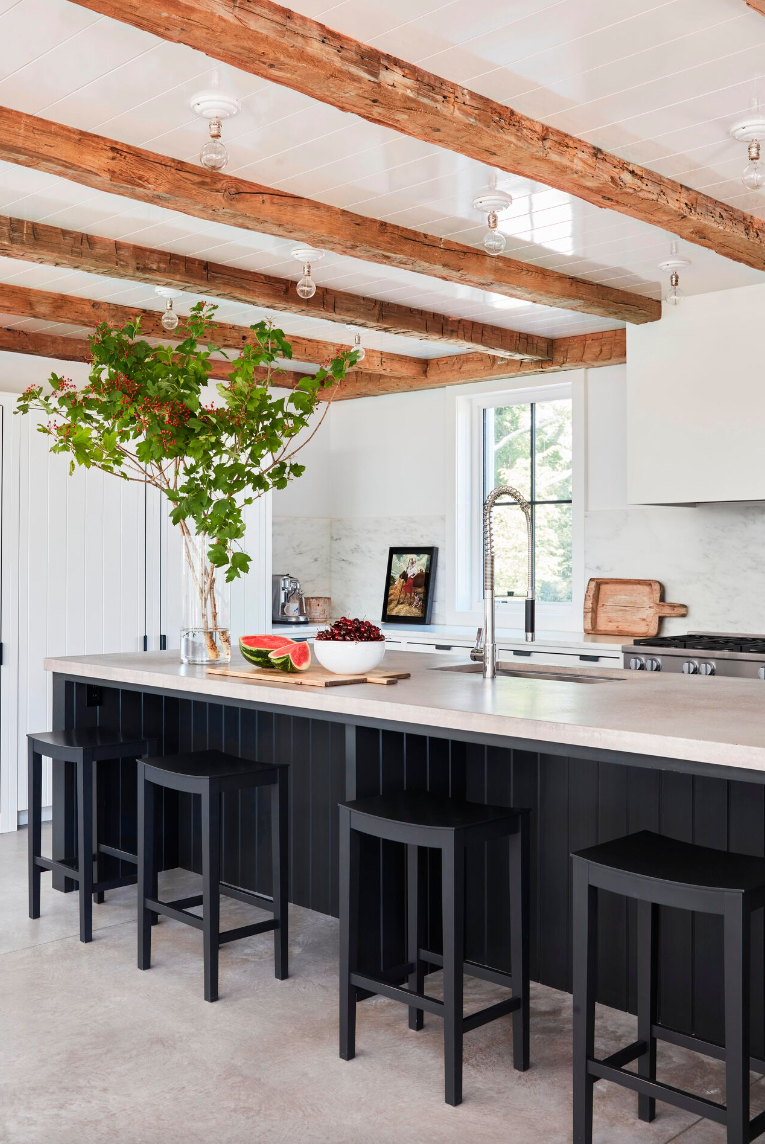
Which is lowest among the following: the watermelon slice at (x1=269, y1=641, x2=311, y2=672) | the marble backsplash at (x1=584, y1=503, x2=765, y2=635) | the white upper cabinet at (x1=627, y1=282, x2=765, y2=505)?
the watermelon slice at (x1=269, y1=641, x2=311, y2=672)

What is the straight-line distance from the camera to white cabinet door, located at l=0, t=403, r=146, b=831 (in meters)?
5.21

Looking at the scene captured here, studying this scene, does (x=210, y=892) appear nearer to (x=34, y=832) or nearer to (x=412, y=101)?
(x=34, y=832)

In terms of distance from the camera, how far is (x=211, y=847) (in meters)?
3.04

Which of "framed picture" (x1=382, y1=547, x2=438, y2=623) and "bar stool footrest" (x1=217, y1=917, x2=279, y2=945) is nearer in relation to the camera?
"bar stool footrest" (x1=217, y1=917, x2=279, y2=945)

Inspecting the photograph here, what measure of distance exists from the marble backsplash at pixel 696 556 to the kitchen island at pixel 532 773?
2.15 m

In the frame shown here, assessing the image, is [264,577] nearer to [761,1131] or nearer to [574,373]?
[574,373]

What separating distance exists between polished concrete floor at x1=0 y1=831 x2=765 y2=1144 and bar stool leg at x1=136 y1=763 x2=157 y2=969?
0.08 meters

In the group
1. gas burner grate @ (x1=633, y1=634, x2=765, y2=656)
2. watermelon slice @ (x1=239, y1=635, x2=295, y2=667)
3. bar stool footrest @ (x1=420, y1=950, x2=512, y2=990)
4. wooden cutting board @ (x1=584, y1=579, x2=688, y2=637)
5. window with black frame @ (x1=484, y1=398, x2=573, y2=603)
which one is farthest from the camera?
window with black frame @ (x1=484, y1=398, x2=573, y2=603)

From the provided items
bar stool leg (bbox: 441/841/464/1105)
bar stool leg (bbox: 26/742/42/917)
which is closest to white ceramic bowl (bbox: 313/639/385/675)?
bar stool leg (bbox: 441/841/464/1105)

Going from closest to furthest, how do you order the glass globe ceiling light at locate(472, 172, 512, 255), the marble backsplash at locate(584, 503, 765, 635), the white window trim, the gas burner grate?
the glass globe ceiling light at locate(472, 172, 512, 255), the gas burner grate, the marble backsplash at locate(584, 503, 765, 635), the white window trim

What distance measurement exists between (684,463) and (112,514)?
2.95 m

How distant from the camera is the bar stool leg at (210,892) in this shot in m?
3.02

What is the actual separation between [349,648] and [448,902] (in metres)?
0.93

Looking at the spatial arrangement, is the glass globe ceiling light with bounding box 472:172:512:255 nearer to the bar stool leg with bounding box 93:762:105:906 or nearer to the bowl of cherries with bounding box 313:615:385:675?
the bowl of cherries with bounding box 313:615:385:675
